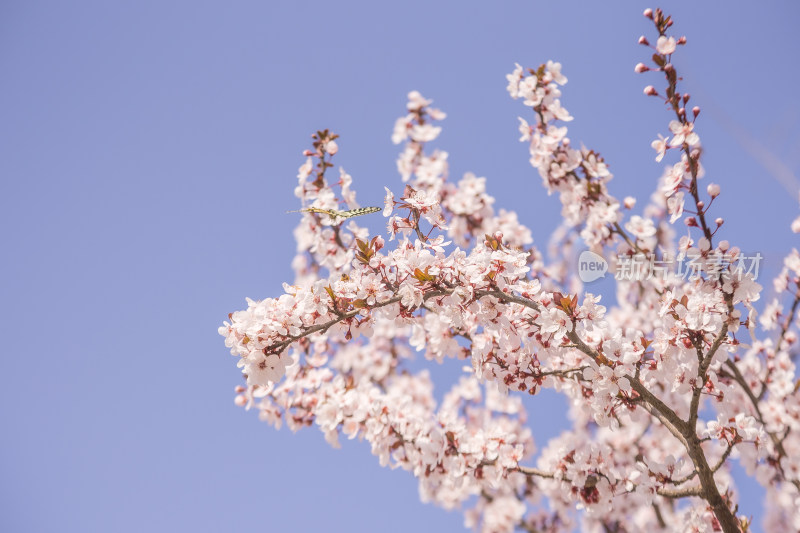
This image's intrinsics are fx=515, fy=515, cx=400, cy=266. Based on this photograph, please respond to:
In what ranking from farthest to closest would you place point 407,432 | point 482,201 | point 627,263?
point 482,201 → point 627,263 → point 407,432

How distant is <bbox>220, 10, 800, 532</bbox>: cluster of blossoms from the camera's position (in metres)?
3.16

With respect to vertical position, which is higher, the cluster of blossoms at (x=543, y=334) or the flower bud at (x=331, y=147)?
the flower bud at (x=331, y=147)

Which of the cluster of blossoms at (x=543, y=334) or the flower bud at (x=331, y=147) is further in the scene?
the flower bud at (x=331, y=147)

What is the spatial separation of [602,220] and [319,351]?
307 cm

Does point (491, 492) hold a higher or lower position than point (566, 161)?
lower

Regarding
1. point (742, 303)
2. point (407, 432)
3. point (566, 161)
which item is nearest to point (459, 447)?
point (407, 432)

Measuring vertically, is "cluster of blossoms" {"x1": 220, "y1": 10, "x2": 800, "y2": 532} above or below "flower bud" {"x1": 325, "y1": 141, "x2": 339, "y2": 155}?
below

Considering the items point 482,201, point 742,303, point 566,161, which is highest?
point 482,201

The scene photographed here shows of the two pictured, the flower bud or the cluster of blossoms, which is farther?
the flower bud

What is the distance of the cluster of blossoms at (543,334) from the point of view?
316 centimetres

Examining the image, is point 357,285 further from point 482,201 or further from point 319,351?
point 482,201

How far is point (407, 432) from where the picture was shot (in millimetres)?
4695

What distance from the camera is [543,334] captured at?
353cm

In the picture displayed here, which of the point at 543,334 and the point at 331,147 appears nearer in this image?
the point at 543,334
